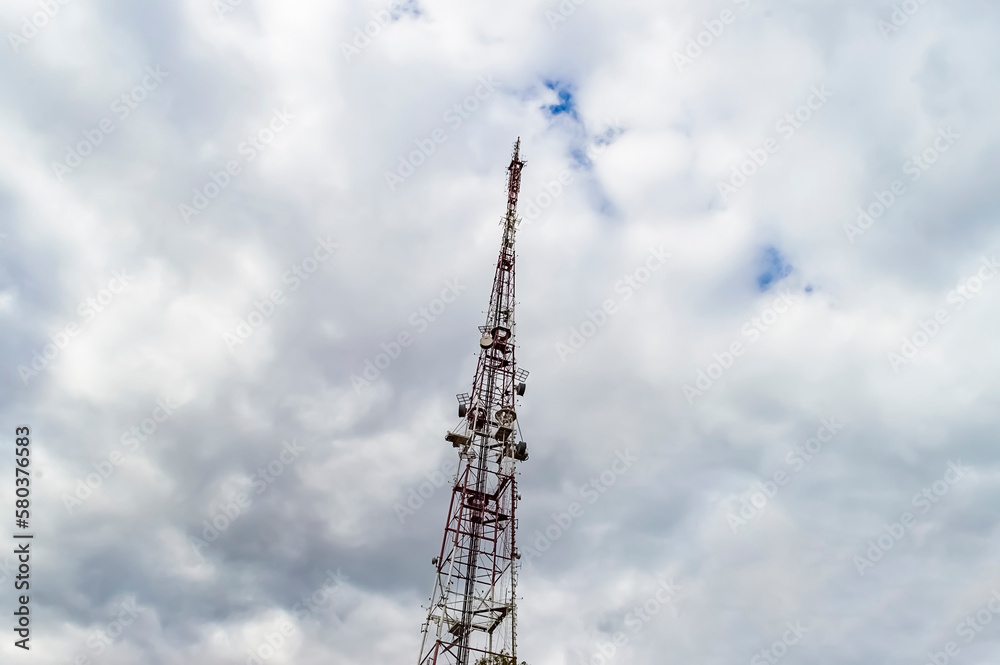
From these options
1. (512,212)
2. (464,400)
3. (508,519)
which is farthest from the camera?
(512,212)

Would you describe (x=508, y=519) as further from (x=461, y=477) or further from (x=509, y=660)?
(x=509, y=660)

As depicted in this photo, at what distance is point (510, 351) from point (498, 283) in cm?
886

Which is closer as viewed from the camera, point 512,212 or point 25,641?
point 25,641

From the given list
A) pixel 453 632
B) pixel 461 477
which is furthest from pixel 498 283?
pixel 453 632

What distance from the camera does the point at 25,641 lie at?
5259cm

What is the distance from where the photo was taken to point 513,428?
83562mm

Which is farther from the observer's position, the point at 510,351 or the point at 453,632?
the point at 510,351

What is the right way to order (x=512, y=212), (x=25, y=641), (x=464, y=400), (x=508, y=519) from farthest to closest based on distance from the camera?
(x=512, y=212), (x=464, y=400), (x=508, y=519), (x=25, y=641)

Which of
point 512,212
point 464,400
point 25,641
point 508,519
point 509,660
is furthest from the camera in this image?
point 512,212

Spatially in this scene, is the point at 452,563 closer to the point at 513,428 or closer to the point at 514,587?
the point at 514,587

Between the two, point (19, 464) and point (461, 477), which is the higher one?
point (461, 477)

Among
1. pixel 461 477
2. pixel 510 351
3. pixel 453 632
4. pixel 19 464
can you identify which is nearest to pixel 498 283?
pixel 510 351

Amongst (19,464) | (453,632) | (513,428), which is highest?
(513,428)

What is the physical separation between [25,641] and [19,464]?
12.6m
